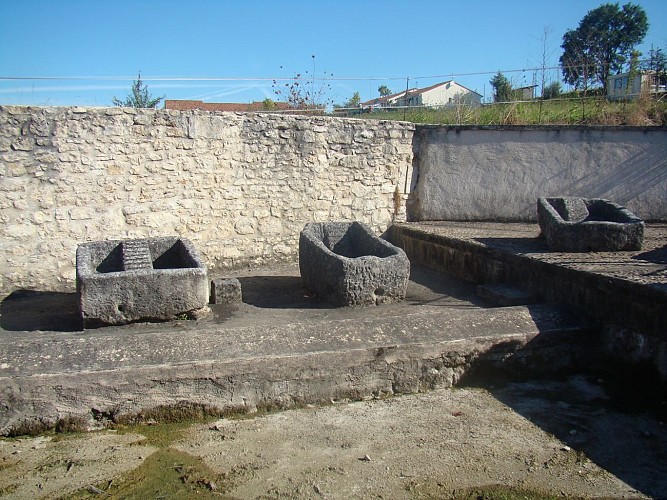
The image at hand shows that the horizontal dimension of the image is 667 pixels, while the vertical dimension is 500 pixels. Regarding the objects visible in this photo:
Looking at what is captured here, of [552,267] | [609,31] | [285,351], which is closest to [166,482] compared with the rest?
[285,351]

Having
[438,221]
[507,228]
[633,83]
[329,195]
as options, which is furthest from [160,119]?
[633,83]

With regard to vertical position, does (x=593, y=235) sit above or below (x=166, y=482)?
above

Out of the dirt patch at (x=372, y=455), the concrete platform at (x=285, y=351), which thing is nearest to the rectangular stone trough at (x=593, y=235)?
the concrete platform at (x=285, y=351)

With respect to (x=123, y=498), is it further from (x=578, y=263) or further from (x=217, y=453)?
(x=578, y=263)

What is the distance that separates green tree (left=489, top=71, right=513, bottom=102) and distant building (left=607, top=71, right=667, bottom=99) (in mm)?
1954

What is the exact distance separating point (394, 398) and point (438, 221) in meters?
4.89

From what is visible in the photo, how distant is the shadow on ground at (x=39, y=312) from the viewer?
16.2 ft

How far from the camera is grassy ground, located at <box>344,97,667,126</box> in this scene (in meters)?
9.74

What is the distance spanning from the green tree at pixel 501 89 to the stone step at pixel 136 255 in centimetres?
888

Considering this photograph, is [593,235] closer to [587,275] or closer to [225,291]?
[587,275]

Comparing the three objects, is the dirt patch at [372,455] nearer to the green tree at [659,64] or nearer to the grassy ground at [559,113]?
the grassy ground at [559,113]

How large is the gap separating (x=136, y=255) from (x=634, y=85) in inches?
429

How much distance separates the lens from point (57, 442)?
11.4 ft

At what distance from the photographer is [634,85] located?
11922 mm
